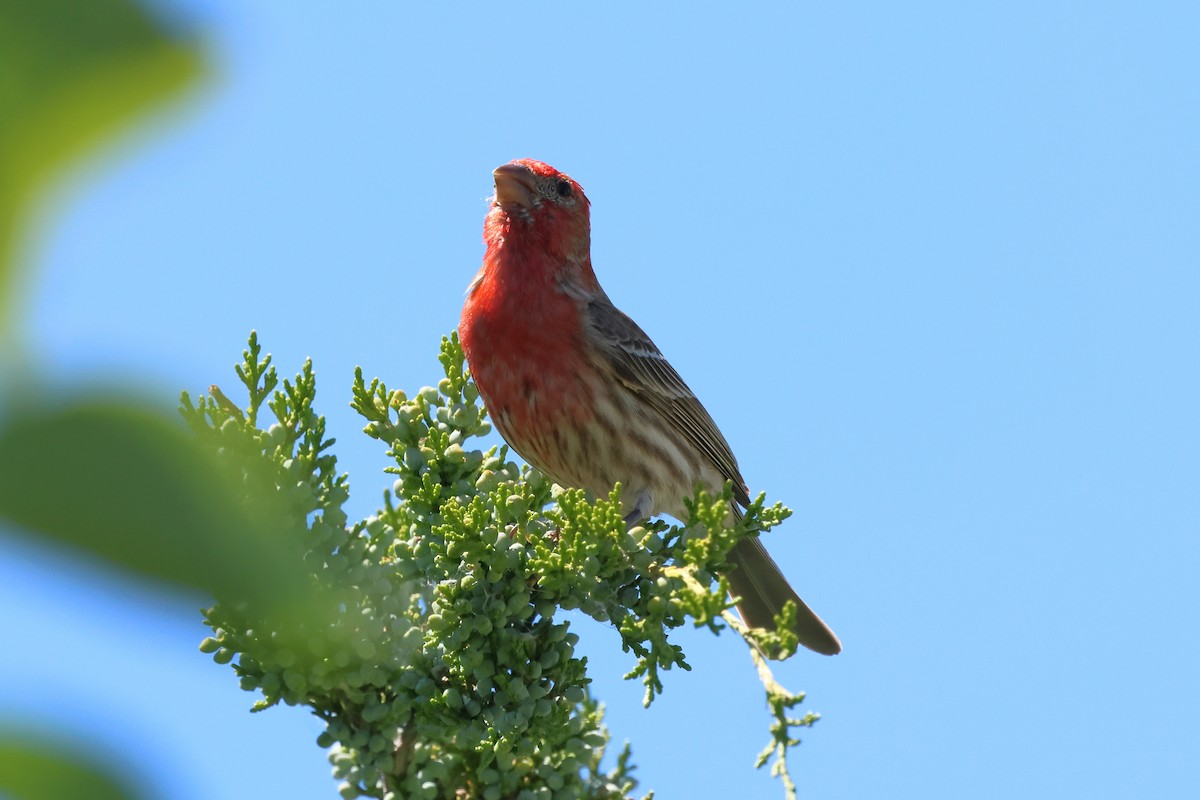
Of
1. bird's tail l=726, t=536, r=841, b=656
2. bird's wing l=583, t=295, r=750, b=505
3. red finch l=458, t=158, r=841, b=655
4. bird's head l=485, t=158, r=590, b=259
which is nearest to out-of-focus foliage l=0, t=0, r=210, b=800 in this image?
red finch l=458, t=158, r=841, b=655

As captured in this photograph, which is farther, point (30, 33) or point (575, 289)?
point (575, 289)

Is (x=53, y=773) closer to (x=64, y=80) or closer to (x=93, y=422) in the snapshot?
(x=93, y=422)

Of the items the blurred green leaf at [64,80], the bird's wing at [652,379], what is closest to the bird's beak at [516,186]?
the bird's wing at [652,379]

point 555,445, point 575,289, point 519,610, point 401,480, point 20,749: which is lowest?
point 20,749

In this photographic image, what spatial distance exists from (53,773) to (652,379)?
5844mm

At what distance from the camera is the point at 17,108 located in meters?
0.43

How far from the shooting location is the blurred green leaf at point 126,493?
0.40 meters

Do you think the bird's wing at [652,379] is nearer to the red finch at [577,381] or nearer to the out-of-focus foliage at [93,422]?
the red finch at [577,381]

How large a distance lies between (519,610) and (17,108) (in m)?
3.45

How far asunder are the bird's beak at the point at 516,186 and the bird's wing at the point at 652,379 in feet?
2.11

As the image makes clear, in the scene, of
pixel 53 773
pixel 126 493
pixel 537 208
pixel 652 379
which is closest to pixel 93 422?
pixel 126 493

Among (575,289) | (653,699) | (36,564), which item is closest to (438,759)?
(653,699)

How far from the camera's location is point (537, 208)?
6.37 metres

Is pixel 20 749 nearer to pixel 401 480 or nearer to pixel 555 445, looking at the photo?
pixel 401 480
